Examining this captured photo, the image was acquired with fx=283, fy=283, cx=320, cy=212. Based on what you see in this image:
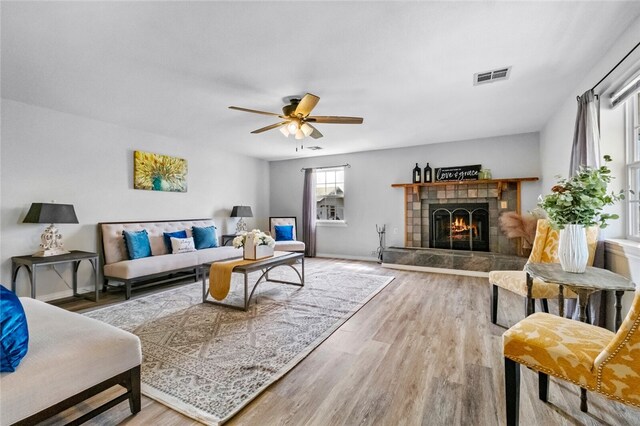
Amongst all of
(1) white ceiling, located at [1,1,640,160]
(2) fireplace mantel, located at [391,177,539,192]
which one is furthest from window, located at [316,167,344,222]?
(1) white ceiling, located at [1,1,640,160]

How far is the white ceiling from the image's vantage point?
190cm

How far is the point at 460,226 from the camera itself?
5492mm

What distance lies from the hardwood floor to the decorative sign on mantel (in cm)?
311

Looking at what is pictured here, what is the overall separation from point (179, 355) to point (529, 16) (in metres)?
3.52

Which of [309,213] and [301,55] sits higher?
[301,55]

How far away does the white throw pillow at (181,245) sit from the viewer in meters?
4.53

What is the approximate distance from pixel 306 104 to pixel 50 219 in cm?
329

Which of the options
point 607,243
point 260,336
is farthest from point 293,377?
point 607,243

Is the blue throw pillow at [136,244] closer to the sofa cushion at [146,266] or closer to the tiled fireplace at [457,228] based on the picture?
the sofa cushion at [146,266]

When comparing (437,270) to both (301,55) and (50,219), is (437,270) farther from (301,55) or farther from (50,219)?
(50,219)

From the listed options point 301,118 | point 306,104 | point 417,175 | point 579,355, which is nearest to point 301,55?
point 306,104

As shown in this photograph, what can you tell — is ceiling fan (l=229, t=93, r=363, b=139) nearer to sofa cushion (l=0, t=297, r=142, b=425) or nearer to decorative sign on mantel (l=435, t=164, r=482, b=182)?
sofa cushion (l=0, t=297, r=142, b=425)

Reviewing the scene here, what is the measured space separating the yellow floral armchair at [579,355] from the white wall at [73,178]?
16.3 ft

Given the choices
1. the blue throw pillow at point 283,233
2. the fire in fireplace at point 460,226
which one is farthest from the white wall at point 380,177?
the blue throw pillow at point 283,233
